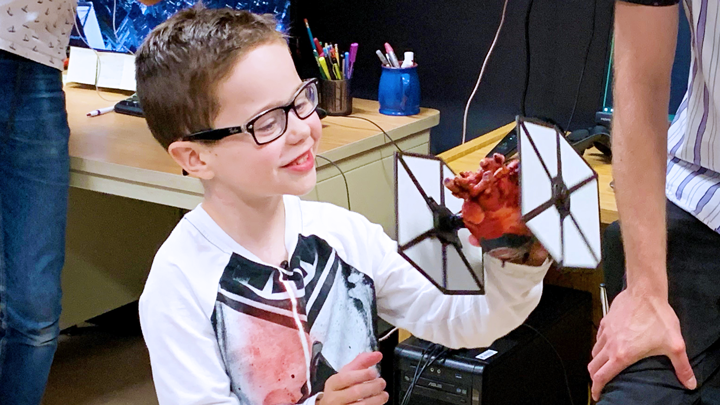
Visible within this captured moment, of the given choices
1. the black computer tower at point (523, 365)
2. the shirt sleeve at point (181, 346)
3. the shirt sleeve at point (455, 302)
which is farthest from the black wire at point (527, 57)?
the shirt sleeve at point (181, 346)

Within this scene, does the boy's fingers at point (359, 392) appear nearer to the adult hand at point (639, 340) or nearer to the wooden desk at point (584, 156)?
the adult hand at point (639, 340)

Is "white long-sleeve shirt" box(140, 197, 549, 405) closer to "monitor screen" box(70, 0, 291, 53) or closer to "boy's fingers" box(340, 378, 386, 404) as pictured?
"boy's fingers" box(340, 378, 386, 404)

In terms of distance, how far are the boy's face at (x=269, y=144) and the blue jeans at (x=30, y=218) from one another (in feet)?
2.63

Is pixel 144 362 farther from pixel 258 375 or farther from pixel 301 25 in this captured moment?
pixel 258 375

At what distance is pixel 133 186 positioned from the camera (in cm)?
162

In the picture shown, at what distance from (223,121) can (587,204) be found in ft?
1.36

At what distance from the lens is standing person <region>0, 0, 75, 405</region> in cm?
156

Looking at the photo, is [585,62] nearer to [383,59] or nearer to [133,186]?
[383,59]

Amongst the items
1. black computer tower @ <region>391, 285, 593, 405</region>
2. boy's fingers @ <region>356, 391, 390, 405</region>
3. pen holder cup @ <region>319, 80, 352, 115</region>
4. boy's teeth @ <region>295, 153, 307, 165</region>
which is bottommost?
black computer tower @ <region>391, 285, 593, 405</region>

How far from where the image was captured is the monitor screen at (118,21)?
2189mm

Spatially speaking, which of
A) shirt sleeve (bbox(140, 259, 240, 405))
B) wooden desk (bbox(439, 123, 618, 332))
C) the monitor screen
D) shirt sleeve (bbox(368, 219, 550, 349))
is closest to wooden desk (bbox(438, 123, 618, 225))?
wooden desk (bbox(439, 123, 618, 332))

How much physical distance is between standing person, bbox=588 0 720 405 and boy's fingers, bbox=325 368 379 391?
279mm

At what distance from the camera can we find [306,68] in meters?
2.22

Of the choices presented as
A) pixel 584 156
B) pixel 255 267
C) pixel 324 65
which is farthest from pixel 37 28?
pixel 584 156
